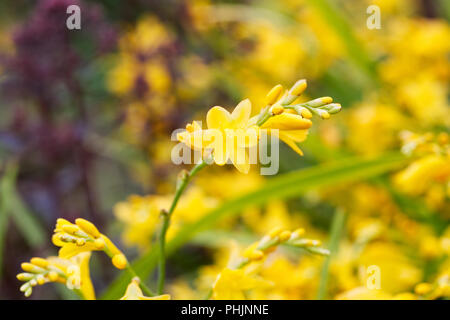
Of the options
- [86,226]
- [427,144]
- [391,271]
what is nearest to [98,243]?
[86,226]

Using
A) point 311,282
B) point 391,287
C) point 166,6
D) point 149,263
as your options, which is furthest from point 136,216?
point 166,6

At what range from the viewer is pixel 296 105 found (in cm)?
37

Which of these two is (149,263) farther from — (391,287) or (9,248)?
(9,248)

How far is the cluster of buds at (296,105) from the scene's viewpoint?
0.36m

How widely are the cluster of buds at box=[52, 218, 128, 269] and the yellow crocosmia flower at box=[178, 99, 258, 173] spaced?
4.2 inches

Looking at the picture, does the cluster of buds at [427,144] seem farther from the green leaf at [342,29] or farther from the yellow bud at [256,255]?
the green leaf at [342,29]

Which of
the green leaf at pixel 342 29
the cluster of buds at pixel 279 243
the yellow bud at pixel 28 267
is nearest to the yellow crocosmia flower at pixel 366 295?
the cluster of buds at pixel 279 243

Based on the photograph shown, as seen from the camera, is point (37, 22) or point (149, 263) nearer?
point (149, 263)

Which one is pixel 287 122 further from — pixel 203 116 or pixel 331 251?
pixel 203 116

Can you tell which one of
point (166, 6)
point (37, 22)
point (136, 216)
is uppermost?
point (166, 6)

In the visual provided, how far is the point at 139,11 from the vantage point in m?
1.48

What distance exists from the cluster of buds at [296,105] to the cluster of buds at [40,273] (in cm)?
20
